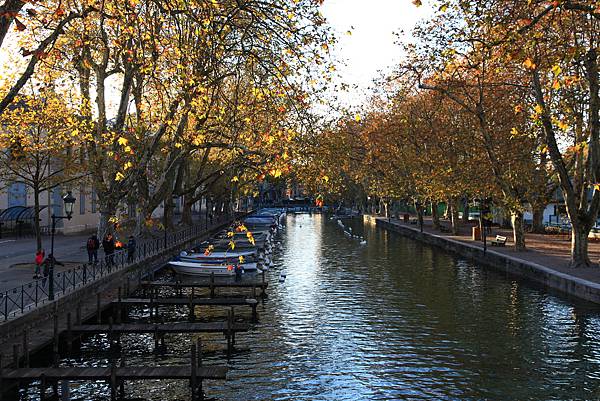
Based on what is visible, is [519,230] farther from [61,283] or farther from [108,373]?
[108,373]

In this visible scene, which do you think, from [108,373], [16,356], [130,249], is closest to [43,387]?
[16,356]

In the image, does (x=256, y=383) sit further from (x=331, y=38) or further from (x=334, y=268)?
(x=334, y=268)

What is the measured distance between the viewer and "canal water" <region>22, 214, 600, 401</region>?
15766mm

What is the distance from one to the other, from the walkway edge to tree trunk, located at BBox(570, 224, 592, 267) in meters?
1.59

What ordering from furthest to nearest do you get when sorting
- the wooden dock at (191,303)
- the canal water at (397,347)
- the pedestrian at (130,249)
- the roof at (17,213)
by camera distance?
the roof at (17,213) → the pedestrian at (130,249) → the wooden dock at (191,303) → the canal water at (397,347)

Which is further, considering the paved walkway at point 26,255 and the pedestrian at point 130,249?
the pedestrian at point 130,249

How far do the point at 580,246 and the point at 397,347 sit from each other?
1560 centimetres

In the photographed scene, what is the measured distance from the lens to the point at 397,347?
779 inches

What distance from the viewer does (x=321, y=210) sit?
137750mm

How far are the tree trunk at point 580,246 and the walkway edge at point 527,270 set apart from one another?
1586 millimetres

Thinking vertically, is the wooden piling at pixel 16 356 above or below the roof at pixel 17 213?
below

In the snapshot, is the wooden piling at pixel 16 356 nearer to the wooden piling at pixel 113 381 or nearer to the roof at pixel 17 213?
the wooden piling at pixel 113 381

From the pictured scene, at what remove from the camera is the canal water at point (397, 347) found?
15766 millimetres

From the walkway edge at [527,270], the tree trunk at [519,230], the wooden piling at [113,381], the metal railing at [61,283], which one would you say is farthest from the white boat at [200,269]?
the wooden piling at [113,381]
